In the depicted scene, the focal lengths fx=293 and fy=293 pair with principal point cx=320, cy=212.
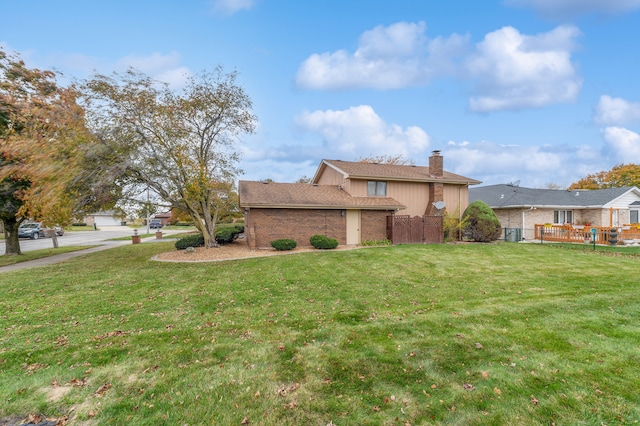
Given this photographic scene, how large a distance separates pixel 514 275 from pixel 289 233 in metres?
11.4

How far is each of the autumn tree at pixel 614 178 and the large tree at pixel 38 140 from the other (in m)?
55.2

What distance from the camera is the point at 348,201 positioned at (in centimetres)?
1867

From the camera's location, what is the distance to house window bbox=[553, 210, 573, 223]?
82.7 ft

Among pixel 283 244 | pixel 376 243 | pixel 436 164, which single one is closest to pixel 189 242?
pixel 283 244

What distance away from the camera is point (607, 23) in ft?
45.7

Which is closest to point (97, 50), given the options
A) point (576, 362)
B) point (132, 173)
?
point (132, 173)

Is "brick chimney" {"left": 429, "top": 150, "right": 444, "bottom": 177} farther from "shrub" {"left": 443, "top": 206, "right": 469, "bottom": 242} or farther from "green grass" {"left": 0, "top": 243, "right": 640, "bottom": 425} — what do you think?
"green grass" {"left": 0, "top": 243, "right": 640, "bottom": 425}

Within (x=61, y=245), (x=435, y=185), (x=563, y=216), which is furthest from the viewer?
(x=563, y=216)

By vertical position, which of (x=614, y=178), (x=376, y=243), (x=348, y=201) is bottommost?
(x=376, y=243)

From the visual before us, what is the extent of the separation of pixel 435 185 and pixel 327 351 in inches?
747

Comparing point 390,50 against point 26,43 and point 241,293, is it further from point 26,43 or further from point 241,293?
point 26,43

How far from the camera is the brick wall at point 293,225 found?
17.0 m

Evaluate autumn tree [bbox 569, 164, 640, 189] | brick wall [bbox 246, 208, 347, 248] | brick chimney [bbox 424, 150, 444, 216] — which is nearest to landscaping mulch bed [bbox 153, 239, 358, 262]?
brick wall [bbox 246, 208, 347, 248]

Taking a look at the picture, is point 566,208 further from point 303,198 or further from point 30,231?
point 30,231
